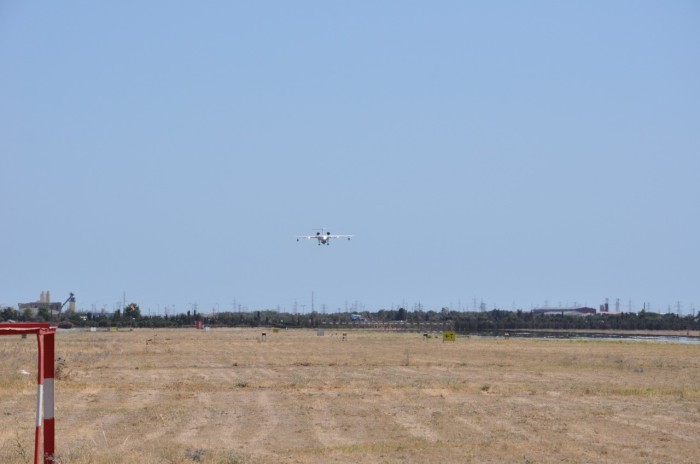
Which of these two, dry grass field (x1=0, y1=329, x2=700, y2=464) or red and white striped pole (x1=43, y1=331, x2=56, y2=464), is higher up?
red and white striped pole (x1=43, y1=331, x2=56, y2=464)

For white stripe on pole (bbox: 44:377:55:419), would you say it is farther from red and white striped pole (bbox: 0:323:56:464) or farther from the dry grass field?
the dry grass field

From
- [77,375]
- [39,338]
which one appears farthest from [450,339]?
[39,338]

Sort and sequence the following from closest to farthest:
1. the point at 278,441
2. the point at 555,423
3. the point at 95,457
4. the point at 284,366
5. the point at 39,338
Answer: the point at 39,338, the point at 95,457, the point at 278,441, the point at 555,423, the point at 284,366

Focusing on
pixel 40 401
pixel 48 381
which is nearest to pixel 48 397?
pixel 48 381

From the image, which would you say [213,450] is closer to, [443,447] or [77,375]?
[443,447]

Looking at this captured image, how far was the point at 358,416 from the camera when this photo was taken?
79.0ft

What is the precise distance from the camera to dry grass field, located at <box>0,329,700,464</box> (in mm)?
17562

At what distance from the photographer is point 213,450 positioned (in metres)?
17.5

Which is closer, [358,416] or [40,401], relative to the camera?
[40,401]

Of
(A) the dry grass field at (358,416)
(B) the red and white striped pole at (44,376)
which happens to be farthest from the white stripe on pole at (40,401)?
(A) the dry grass field at (358,416)

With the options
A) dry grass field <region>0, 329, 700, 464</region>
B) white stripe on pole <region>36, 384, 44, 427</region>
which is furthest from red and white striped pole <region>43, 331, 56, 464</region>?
dry grass field <region>0, 329, 700, 464</region>

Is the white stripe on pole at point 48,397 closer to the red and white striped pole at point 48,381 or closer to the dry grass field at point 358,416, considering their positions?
the red and white striped pole at point 48,381

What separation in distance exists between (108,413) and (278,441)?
724cm

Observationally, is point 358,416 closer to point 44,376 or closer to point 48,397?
point 48,397
